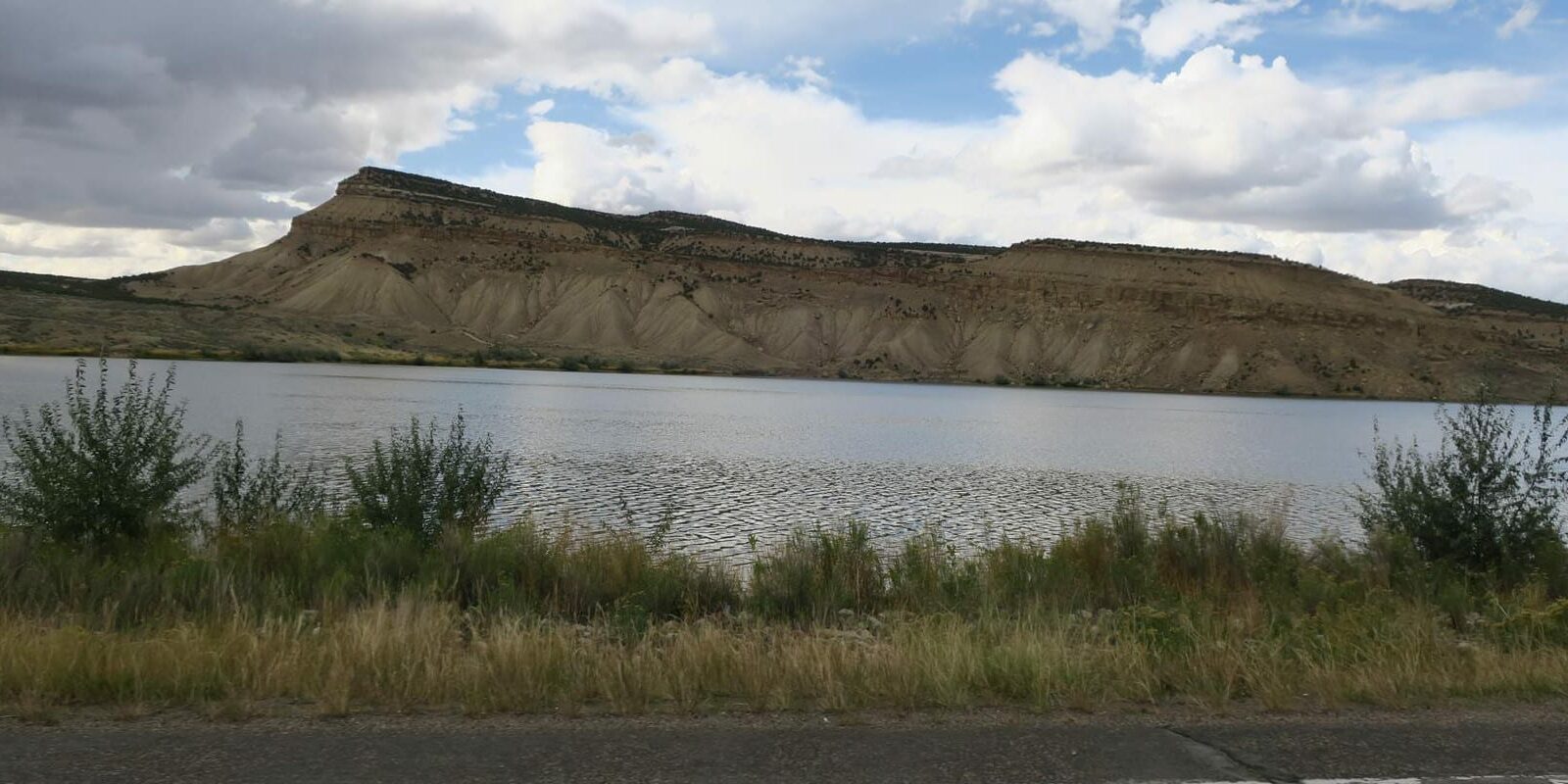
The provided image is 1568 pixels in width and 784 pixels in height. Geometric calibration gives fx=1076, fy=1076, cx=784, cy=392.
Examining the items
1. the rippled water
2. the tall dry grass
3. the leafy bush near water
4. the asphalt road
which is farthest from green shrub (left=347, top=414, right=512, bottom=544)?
the asphalt road

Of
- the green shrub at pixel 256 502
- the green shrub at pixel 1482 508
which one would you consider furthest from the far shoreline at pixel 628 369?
the green shrub at pixel 1482 508

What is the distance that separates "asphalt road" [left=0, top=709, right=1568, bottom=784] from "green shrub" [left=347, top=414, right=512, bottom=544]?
6067 millimetres

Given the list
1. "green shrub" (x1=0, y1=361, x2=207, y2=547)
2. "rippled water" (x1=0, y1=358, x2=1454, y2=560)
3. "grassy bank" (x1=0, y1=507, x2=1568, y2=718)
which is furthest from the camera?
"rippled water" (x1=0, y1=358, x2=1454, y2=560)

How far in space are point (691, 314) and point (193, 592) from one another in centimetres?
12640

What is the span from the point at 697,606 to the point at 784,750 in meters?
5.04

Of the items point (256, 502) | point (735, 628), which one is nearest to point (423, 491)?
point (256, 502)

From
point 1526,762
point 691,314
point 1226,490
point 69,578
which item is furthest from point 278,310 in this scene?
point 1526,762

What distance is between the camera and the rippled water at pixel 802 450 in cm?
2222

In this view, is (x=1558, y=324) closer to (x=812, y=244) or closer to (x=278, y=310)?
(x=812, y=244)

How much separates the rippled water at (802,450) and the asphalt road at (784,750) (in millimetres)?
9734

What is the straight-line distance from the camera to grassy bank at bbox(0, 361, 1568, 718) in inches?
257

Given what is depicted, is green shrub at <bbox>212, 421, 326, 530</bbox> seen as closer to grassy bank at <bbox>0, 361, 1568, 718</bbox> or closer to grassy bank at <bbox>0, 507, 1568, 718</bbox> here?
grassy bank at <bbox>0, 361, 1568, 718</bbox>

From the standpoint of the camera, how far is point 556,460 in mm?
29000

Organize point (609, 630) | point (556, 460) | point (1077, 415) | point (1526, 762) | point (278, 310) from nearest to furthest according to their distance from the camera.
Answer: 1. point (1526, 762)
2. point (609, 630)
3. point (556, 460)
4. point (1077, 415)
5. point (278, 310)
